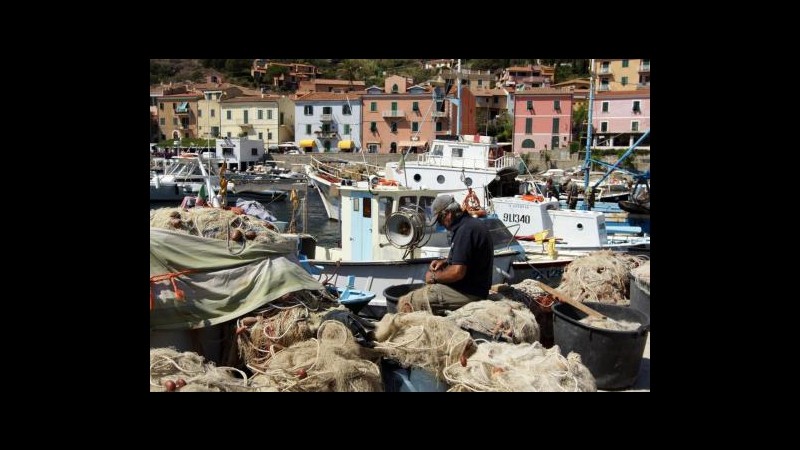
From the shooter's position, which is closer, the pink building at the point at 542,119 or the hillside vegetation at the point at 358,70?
Answer: the pink building at the point at 542,119

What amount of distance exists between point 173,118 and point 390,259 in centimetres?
6214

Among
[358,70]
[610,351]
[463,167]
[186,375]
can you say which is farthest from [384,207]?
[358,70]

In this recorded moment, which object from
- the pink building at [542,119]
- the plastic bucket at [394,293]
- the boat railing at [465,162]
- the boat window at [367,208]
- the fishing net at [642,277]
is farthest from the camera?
the pink building at [542,119]

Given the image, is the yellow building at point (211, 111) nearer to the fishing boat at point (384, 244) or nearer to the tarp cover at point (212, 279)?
the fishing boat at point (384, 244)

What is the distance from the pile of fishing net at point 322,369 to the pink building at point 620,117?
51.1 metres

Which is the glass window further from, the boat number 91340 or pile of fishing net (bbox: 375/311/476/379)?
the boat number 91340

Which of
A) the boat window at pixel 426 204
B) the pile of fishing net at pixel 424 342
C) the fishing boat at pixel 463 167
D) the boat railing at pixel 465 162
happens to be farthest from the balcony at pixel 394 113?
the pile of fishing net at pixel 424 342

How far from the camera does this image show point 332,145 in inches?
2420

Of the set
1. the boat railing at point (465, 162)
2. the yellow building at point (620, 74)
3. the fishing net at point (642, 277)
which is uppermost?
Answer: the yellow building at point (620, 74)

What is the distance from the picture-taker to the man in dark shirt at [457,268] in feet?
18.8

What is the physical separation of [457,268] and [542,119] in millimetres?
51193

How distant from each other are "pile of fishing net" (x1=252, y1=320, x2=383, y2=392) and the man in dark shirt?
47.5 inches

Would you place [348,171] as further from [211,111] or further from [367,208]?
[211,111]
